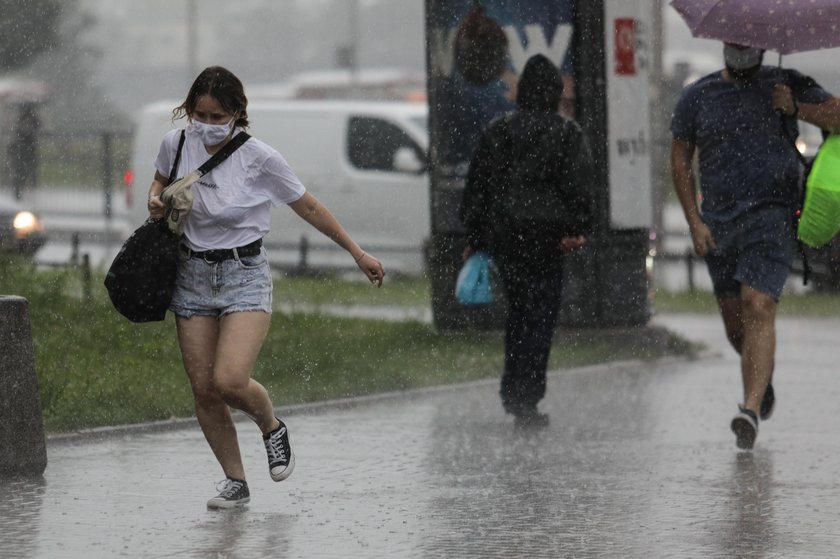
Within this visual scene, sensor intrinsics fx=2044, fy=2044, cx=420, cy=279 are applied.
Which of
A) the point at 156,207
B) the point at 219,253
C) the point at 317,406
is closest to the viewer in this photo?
the point at 156,207

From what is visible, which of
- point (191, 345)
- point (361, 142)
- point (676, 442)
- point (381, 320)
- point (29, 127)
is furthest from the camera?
point (29, 127)

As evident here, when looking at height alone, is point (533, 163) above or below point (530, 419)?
above

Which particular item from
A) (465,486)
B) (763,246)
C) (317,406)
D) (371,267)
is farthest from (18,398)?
(763,246)

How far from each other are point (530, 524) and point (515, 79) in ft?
23.8

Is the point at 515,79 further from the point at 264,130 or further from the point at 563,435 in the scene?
the point at 264,130

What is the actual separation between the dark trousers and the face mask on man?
5.09 feet

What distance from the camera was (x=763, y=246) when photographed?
906cm

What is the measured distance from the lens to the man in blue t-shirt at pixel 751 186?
29.7 feet

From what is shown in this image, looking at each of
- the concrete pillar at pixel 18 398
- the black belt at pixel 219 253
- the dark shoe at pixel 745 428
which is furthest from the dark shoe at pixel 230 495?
the dark shoe at pixel 745 428

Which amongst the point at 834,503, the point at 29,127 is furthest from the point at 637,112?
the point at 29,127

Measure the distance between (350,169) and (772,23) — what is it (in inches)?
533

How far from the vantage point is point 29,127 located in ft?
82.6

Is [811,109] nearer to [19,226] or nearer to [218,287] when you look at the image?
[218,287]

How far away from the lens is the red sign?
14031mm
